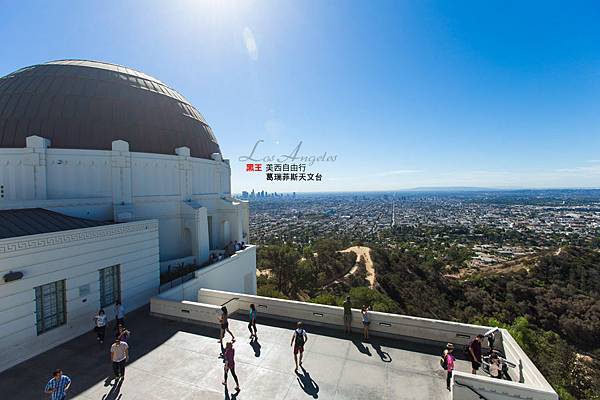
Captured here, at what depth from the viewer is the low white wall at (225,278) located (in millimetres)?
13607

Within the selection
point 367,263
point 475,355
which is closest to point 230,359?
point 475,355

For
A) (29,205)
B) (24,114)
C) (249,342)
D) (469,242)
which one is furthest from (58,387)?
(469,242)

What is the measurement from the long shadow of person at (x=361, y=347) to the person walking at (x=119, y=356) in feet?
19.8

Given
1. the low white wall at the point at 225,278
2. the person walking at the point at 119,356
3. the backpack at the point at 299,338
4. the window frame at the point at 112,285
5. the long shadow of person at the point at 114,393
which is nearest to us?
the long shadow of person at the point at 114,393

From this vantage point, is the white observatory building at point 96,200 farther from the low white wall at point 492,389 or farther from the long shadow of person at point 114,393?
the low white wall at point 492,389

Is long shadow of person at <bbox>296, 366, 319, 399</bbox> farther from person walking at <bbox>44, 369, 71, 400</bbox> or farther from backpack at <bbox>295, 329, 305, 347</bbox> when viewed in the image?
person walking at <bbox>44, 369, 71, 400</bbox>

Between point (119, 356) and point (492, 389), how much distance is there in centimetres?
818

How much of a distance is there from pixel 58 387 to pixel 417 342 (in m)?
8.78

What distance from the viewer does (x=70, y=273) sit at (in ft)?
32.5

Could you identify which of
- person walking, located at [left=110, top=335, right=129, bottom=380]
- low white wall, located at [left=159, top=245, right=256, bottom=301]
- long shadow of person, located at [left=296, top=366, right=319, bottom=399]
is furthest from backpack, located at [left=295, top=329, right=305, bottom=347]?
low white wall, located at [left=159, top=245, right=256, bottom=301]

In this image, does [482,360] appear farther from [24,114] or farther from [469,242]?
[469,242]

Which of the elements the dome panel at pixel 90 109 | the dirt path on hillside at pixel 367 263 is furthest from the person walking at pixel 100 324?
the dirt path on hillside at pixel 367 263

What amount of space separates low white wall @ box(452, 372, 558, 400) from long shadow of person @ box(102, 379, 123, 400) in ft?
24.0

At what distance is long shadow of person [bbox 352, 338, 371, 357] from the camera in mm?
8703
